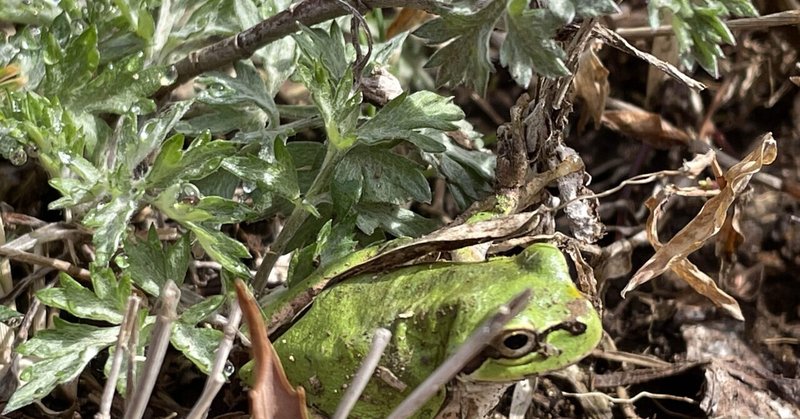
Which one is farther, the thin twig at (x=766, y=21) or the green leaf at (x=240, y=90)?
the thin twig at (x=766, y=21)

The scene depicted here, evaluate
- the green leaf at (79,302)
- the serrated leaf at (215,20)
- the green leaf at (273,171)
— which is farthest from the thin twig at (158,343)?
the serrated leaf at (215,20)

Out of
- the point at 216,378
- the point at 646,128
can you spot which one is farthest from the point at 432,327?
the point at 646,128

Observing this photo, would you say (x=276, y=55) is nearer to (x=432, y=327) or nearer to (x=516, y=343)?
(x=432, y=327)

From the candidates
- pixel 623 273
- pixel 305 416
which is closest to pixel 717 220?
pixel 623 273

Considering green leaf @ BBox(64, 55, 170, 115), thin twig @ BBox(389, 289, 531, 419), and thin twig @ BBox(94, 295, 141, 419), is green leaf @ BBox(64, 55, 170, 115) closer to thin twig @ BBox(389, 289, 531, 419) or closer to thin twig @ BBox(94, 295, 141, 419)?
thin twig @ BBox(94, 295, 141, 419)

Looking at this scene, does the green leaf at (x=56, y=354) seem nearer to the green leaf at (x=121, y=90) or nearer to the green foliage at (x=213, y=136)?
→ the green foliage at (x=213, y=136)

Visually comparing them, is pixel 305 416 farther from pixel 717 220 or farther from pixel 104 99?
pixel 717 220
